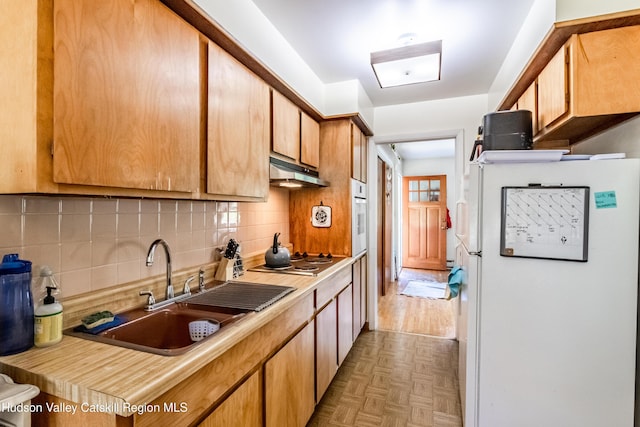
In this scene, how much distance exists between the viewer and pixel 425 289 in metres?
4.80

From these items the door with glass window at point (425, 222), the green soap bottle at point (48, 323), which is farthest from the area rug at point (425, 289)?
the green soap bottle at point (48, 323)

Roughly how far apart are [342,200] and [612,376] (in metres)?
1.95

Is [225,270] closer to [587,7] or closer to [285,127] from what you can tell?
[285,127]

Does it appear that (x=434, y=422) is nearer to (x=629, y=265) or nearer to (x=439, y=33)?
(x=629, y=265)

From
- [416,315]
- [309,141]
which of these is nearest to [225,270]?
[309,141]

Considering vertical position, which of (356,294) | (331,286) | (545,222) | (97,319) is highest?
(545,222)

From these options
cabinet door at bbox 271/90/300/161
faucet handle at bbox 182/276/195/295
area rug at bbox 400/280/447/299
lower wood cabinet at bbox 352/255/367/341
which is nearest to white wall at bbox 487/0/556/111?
cabinet door at bbox 271/90/300/161

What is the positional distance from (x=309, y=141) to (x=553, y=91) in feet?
5.40

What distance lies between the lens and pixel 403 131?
126 inches

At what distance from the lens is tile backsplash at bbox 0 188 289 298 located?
1005 mm

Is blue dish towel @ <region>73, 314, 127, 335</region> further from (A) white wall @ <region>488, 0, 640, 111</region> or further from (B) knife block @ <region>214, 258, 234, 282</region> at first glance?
(A) white wall @ <region>488, 0, 640, 111</region>

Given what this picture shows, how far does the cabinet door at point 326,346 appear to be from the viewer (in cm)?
185

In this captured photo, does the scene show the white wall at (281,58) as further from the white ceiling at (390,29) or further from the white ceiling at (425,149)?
the white ceiling at (425,149)

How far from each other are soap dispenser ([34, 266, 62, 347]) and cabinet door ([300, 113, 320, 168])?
68.9 inches
